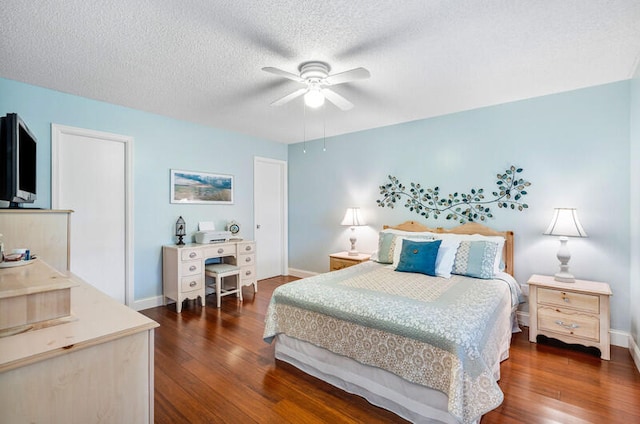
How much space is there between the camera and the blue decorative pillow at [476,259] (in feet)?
9.46

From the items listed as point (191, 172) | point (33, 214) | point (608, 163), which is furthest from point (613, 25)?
point (191, 172)

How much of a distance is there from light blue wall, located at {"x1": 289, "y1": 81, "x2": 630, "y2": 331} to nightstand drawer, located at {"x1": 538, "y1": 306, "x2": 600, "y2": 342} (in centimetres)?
48

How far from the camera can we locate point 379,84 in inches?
112

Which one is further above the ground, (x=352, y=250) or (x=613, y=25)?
(x=613, y=25)

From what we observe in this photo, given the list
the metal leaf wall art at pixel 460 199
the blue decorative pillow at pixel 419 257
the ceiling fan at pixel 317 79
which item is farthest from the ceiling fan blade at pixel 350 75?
the metal leaf wall art at pixel 460 199

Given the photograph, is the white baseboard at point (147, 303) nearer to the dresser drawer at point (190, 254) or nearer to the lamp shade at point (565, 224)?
the dresser drawer at point (190, 254)

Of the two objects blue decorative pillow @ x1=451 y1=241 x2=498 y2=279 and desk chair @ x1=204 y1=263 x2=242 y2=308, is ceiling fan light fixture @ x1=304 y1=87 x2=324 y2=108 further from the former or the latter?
desk chair @ x1=204 y1=263 x2=242 y2=308

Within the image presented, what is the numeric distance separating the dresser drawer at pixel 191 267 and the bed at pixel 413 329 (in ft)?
5.61

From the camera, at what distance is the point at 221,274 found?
3.97 metres

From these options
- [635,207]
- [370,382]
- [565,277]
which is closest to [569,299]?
[565,277]

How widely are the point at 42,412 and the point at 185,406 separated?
1.22 meters

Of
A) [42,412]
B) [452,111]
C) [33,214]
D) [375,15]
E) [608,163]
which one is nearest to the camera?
[42,412]

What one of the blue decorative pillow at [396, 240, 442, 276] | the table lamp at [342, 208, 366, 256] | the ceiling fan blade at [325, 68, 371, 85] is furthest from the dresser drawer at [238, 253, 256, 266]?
the ceiling fan blade at [325, 68, 371, 85]

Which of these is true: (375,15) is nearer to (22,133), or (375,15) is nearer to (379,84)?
(379,84)
